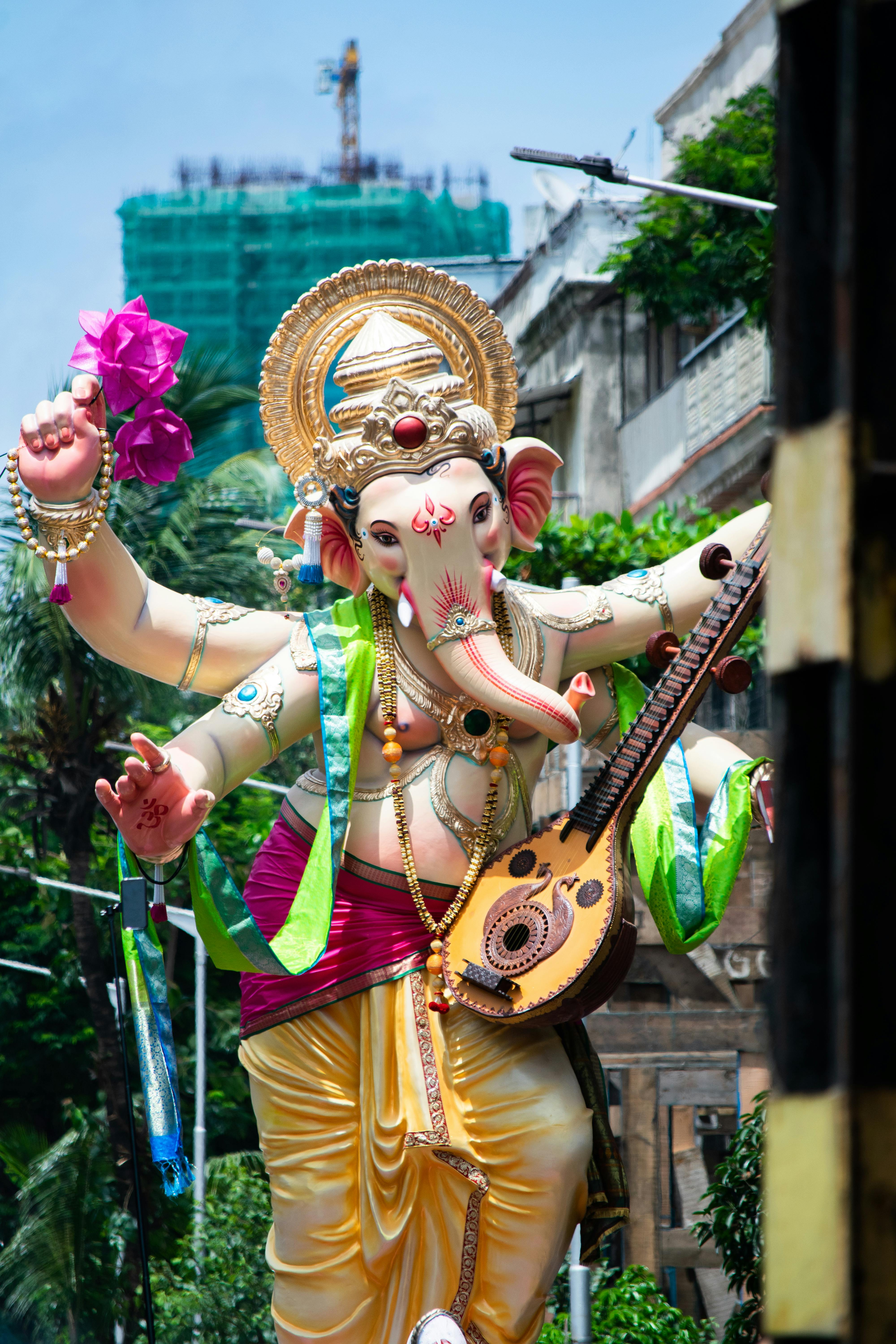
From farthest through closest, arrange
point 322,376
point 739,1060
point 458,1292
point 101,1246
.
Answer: point 101,1246 < point 739,1060 < point 322,376 < point 458,1292

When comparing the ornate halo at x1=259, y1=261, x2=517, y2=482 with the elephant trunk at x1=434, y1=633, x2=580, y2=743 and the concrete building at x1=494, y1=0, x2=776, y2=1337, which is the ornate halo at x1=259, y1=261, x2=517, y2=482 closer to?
the elephant trunk at x1=434, y1=633, x2=580, y2=743

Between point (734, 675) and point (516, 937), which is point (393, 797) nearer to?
point (516, 937)

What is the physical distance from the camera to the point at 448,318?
612 cm

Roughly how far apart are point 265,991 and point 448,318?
2.21m

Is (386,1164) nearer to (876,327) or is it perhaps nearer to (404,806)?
(404,806)

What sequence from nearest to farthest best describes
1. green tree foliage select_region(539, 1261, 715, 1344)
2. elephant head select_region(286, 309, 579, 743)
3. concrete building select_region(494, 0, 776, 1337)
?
elephant head select_region(286, 309, 579, 743)
green tree foliage select_region(539, 1261, 715, 1344)
concrete building select_region(494, 0, 776, 1337)

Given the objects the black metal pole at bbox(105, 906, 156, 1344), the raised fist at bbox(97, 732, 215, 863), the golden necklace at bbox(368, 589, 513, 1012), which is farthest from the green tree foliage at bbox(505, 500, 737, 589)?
the raised fist at bbox(97, 732, 215, 863)

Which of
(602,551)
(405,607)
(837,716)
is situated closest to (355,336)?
(405,607)

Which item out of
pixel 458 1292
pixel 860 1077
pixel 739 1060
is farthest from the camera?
pixel 739 1060

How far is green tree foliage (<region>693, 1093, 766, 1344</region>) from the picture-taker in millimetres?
8203

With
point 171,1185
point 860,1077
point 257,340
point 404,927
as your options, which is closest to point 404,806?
point 404,927

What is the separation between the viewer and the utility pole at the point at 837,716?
67.9 inches

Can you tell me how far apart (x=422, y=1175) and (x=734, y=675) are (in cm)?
169

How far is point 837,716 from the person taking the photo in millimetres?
1748
